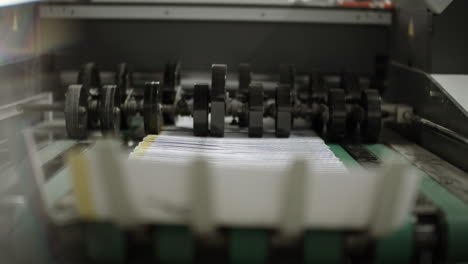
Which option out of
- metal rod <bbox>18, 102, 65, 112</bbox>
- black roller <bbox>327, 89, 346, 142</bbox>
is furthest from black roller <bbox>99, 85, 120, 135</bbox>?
black roller <bbox>327, 89, 346, 142</bbox>

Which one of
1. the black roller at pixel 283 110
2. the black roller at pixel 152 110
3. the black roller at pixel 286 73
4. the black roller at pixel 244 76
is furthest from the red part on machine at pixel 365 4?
the black roller at pixel 152 110

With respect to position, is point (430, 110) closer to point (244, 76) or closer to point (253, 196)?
point (244, 76)

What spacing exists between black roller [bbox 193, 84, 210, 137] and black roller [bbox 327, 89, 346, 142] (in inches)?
16.2

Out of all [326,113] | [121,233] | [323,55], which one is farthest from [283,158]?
[323,55]

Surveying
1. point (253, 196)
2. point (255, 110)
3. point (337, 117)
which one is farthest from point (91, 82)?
point (253, 196)

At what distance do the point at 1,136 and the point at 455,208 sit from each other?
1.30 m

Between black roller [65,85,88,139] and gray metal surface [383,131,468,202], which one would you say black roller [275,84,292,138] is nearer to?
gray metal surface [383,131,468,202]

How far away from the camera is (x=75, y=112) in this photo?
67.1 inches

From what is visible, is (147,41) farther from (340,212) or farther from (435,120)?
(340,212)

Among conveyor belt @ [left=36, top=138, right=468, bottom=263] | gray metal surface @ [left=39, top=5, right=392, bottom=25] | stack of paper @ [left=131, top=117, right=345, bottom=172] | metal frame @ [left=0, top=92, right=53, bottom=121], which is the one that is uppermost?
gray metal surface @ [left=39, top=5, right=392, bottom=25]

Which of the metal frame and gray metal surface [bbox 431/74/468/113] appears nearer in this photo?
gray metal surface [bbox 431/74/468/113]

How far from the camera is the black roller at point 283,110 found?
70.6 inches

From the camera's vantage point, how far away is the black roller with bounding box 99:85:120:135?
1.76 meters

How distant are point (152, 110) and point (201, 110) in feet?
0.52
